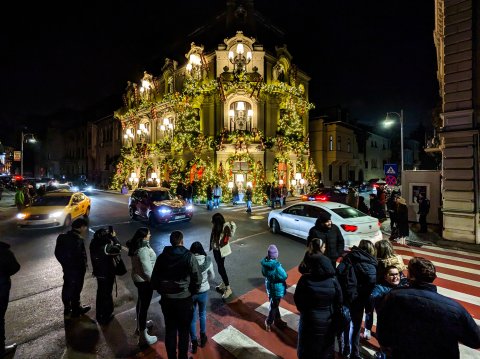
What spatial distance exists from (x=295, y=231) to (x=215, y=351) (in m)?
6.82

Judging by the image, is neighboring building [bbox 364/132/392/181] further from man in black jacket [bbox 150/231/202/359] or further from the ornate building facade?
man in black jacket [bbox 150/231/202/359]

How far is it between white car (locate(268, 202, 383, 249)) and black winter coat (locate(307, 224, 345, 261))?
9.78ft

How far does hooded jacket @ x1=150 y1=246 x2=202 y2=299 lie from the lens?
3.52m

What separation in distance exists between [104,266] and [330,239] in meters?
4.48

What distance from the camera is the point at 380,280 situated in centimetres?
401

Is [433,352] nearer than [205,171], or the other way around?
[433,352]

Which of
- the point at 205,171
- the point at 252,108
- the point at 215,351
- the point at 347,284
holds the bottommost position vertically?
the point at 215,351

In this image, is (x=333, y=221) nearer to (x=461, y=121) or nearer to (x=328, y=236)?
(x=328, y=236)

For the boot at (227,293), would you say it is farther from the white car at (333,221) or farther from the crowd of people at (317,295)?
the white car at (333,221)

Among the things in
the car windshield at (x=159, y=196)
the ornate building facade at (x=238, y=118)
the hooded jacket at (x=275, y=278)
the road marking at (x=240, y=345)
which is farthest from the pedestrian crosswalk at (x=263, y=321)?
the ornate building facade at (x=238, y=118)

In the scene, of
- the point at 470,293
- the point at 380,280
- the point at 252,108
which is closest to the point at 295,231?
the point at 470,293

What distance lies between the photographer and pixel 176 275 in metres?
3.54

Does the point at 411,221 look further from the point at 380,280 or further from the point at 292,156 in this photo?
the point at 292,156

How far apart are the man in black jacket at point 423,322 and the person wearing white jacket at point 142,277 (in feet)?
11.0
